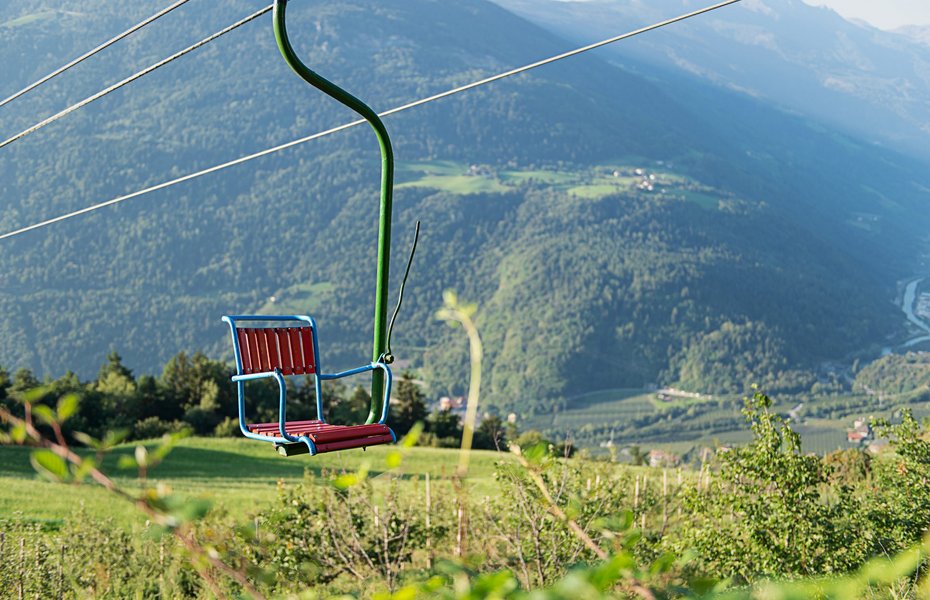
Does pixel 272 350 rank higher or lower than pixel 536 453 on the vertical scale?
lower

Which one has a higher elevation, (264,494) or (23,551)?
(23,551)

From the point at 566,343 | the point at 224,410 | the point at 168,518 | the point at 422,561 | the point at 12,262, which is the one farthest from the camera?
the point at 12,262

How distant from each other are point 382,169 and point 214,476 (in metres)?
20.1

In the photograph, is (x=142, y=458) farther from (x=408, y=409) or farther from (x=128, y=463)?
(x=408, y=409)

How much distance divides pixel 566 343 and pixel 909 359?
61273 millimetres

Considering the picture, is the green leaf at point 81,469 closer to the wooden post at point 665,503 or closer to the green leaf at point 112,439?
the green leaf at point 112,439

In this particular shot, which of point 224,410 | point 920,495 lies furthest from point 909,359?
point 920,495

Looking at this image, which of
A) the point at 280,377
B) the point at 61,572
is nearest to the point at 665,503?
the point at 61,572

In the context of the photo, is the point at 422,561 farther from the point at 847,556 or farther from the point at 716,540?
the point at 847,556

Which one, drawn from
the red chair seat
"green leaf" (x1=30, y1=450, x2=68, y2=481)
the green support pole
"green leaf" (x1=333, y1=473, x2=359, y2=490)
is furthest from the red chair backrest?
"green leaf" (x1=30, y1=450, x2=68, y2=481)

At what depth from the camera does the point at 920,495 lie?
1044 cm

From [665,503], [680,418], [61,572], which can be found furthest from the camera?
[680,418]

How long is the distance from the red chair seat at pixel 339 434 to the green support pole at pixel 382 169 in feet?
0.96

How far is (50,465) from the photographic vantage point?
1.09m
